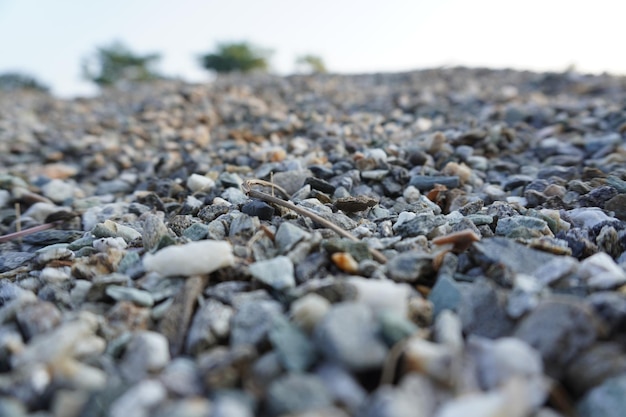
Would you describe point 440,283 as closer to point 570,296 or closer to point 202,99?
point 570,296

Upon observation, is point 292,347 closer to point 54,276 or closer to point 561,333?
point 561,333

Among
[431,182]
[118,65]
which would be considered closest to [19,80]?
[118,65]

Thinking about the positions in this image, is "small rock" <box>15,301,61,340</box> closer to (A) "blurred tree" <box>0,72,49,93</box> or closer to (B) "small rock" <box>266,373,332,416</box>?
(B) "small rock" <box>266,373,332,416</box>

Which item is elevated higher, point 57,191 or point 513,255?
point 513,255

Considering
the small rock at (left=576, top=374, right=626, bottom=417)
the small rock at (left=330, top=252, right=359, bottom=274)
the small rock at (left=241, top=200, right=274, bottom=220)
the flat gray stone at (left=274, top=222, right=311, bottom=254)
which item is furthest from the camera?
the small rock at (left=241, top=200, right=274, bottom=220)

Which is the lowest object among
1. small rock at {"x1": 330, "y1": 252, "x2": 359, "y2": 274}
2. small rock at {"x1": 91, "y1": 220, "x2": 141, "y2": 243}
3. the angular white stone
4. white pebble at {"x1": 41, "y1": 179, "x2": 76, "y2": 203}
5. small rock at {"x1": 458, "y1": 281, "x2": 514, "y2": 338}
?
white pebble at {"x1": 41, "y1": 179, "x2": 76, "y2": 203}

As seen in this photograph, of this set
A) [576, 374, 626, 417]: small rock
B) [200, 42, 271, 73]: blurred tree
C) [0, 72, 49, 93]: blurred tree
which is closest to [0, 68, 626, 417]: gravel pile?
[576, 374, 626, 417]: small rock

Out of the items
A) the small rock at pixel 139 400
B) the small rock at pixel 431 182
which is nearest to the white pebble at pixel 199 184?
the small rock at pixel 431 182

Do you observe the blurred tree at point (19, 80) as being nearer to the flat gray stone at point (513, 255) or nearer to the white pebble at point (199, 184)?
the white pebble at point (199, 184)
